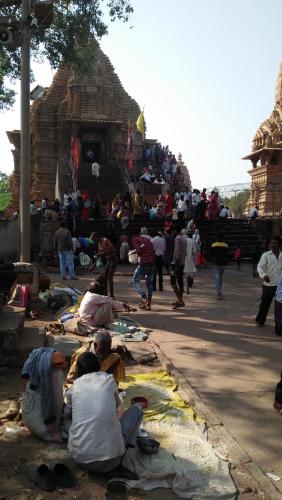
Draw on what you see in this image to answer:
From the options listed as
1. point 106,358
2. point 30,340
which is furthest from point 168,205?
point 106,358

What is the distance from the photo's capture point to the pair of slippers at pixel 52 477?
3238mm

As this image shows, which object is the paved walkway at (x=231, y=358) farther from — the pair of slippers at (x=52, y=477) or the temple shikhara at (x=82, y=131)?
the temple shikhara at (x=82, y=131)

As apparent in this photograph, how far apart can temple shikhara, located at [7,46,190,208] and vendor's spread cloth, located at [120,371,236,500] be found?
76.2ft

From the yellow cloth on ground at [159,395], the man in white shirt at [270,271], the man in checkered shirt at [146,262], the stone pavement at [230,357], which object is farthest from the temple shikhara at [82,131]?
the yellow cloth on ground at [159,395]

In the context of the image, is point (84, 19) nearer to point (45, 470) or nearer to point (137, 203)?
point (137, 203)

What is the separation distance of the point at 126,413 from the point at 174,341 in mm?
3499

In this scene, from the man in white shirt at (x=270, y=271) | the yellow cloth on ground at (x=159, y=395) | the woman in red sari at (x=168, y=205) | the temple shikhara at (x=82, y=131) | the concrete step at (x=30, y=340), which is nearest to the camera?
the yellow cloth on ground at (x=159, y=395)

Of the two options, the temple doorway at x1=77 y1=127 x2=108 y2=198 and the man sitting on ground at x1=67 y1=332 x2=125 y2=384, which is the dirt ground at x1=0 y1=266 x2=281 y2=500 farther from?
the temple doorway at x1=77 y1=127 x2=108 y2=198

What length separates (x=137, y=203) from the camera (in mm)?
19828

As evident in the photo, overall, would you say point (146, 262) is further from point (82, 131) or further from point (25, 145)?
point (82, 131)

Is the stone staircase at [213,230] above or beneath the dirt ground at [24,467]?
above

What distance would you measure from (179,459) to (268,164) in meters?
28.8

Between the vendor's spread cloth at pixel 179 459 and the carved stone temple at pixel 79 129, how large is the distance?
23.4 m

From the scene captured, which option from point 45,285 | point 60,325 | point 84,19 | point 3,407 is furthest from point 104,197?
point 3,407
